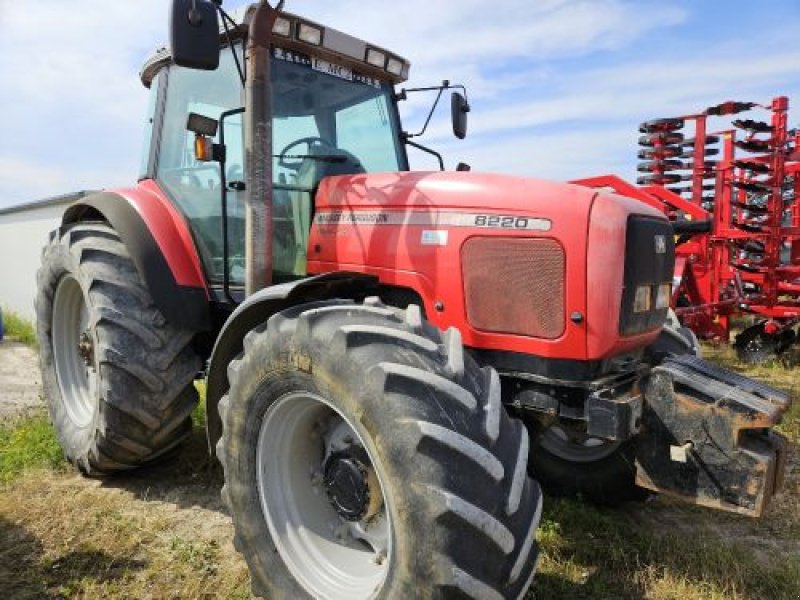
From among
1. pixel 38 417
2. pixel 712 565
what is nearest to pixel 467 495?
pixel 712 565

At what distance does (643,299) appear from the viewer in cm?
267

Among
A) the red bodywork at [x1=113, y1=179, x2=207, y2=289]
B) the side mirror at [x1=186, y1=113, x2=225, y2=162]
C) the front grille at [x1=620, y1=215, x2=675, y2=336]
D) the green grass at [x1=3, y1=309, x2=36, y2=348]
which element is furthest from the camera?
the green grass at [x1=3, y1=309, x2=36, y2=348]

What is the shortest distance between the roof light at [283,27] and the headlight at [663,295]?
6.60 ft

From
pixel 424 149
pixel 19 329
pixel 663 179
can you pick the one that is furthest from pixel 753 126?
pixel 19 329

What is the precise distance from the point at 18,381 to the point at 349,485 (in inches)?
225

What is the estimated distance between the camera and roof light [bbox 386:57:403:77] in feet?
12.3

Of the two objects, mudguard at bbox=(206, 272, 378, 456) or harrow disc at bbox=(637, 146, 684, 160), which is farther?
harrow disc at bbox=(637, 146, 684, 160)

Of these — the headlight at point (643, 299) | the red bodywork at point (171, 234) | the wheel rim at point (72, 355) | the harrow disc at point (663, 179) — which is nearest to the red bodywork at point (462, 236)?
the headlight at point (643, 299)

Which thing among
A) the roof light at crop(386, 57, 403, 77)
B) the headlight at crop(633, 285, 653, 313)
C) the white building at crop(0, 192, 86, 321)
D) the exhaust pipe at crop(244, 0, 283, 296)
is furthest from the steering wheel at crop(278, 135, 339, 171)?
the white building at crop(0, 192, 86, 321)

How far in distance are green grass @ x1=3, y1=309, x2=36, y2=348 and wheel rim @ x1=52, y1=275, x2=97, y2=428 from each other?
6054 mm

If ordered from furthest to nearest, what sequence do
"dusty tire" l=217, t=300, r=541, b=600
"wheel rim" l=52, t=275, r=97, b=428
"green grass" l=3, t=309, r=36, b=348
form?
"green grass" l=3, t=309, r=36, b=348
"wheel rim" l=52, t=275, r=97, b=428
"dusty tire" l=217, t=300, r=541, b=600

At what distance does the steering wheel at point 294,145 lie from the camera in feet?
10.7

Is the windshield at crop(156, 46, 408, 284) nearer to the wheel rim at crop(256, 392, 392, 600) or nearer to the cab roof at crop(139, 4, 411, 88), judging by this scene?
the cab roof at crop(139, 4, 411, 88)

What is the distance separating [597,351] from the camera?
2484 millimetres
